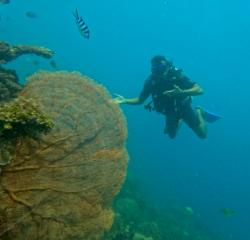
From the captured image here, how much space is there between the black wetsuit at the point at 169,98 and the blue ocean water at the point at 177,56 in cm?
4441

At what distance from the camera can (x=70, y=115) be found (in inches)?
230

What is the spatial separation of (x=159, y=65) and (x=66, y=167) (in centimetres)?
515

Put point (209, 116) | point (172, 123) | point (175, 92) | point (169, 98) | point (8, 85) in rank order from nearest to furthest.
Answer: point (8, 85) → point (175, 92) → point (169, 98) → point (172, 123) → point (209, 116)

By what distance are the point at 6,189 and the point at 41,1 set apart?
117 m

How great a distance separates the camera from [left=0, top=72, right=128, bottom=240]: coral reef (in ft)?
16.8

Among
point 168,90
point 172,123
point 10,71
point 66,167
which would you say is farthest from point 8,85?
point 172,123

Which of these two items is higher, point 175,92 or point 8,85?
point 175,92

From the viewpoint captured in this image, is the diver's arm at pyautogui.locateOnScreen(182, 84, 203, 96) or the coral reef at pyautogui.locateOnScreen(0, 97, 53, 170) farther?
the diver's arm at pyautogui.locateOnScreen(182, 84, 203, 96)

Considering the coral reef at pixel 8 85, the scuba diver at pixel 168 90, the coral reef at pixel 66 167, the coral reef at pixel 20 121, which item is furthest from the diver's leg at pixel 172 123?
the coral reef at pixel 20 121

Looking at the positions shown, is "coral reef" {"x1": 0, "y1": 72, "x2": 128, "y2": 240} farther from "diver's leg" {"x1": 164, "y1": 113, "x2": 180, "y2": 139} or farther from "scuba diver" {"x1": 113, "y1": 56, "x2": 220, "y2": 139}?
"diver's leg" {"x1": 164, "y1": 113, "x2": 180, "y2": 139}

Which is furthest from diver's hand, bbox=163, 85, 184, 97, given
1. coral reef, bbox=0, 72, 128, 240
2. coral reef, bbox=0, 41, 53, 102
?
coral reef, bbox=0, 72, 128, 240

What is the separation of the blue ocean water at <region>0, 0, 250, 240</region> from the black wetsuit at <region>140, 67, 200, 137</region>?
146 ft

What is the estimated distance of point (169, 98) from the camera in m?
10.2

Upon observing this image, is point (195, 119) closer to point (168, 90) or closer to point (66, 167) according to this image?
point (168, 90)
